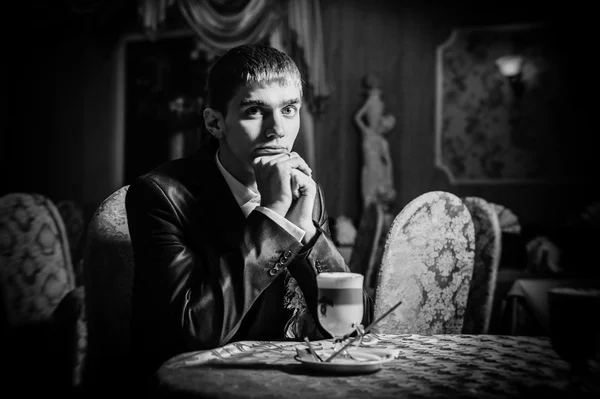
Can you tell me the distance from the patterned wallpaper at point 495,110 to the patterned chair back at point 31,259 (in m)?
4.03

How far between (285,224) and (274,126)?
0.26 meters

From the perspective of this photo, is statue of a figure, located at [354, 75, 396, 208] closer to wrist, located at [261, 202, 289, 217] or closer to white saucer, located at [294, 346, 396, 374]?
wrist, located at [261, 202, 289, 217]

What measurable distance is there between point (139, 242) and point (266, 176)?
1.05 feet

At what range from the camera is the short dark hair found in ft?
4.81

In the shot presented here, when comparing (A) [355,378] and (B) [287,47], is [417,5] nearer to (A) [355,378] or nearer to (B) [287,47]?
(B) [287,47]

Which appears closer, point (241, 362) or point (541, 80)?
point (241, 362)

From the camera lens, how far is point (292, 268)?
149 centimetres

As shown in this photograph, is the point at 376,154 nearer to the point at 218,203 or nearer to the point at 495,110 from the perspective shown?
the point at 495,110

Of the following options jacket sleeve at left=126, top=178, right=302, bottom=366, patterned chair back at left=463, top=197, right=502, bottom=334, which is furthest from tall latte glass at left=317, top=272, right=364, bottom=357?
patterned chair back at left=463, top=197, right=502, bottom=334

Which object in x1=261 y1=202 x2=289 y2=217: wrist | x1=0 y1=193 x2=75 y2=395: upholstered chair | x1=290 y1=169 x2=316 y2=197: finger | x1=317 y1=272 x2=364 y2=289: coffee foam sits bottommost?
x1=0 y1=193 x2=75 y2=395: upholstered chair

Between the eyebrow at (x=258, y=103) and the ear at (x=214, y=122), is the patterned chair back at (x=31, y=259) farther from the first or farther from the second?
the eyebrow at (x=258, y=103)

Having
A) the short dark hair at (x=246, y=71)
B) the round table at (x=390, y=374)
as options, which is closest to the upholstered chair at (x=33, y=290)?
the short dark hair at (x=246, y=71)

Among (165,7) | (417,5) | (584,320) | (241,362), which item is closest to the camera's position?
(584,320)

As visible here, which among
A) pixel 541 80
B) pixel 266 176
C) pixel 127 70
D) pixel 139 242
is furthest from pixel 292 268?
pixel 127 70
